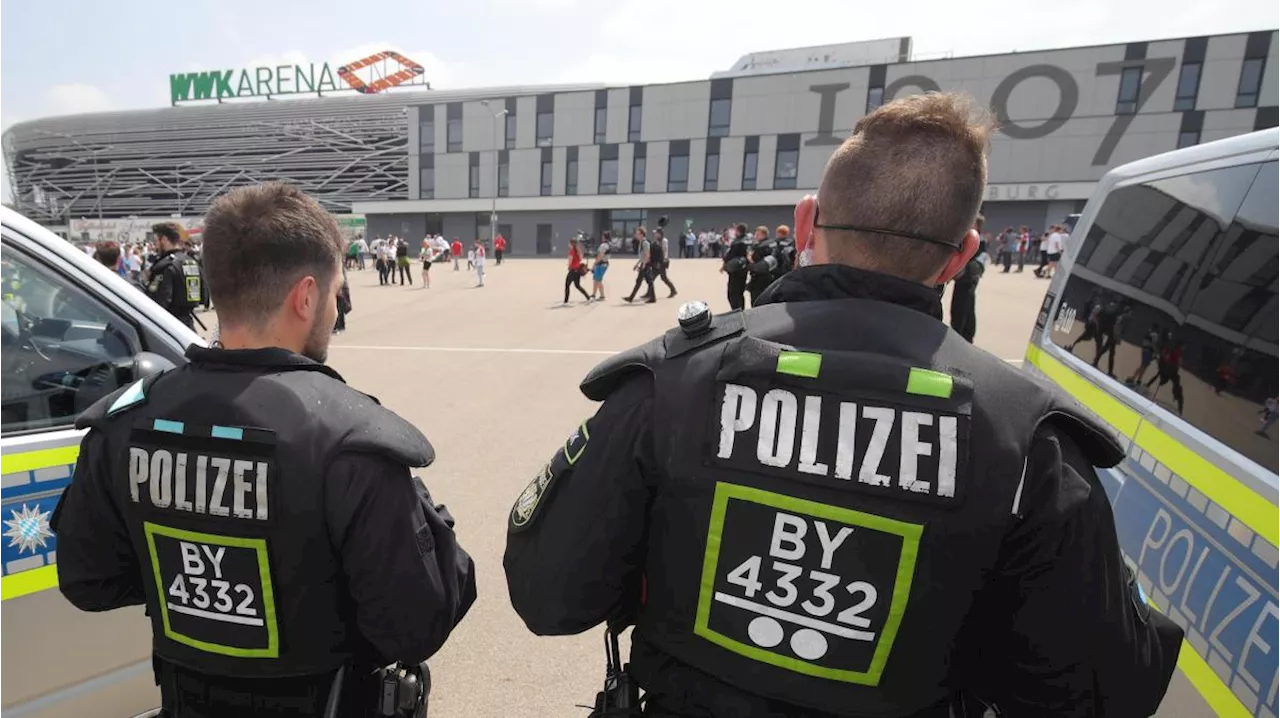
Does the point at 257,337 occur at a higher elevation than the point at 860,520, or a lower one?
higher

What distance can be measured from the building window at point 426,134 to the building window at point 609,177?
40.4ft

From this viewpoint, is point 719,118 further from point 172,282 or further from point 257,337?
point 257,337

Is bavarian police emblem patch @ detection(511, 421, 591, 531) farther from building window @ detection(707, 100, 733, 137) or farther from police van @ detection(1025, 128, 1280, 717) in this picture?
building window @ detection(707, 100, 733, 137)

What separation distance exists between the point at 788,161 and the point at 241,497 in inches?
1494

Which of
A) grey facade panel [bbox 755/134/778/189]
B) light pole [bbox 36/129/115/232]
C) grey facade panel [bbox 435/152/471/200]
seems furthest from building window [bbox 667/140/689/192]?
light pole [bbox 36/129/115/232]

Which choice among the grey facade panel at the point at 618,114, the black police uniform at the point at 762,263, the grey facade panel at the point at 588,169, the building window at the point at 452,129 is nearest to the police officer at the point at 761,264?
the black police uniform at the point at 762,263

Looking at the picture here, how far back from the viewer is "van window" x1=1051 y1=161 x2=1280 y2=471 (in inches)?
65.7

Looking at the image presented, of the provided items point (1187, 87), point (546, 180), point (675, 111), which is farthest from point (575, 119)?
point (1187, 87)

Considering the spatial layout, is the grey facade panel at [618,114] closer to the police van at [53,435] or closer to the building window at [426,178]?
the building window at [426,178]

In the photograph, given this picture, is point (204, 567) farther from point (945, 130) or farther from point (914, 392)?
point (945, 130)

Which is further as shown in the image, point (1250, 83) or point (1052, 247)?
point (1250, 83)

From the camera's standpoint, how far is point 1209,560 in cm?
154

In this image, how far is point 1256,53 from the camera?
2833 cm

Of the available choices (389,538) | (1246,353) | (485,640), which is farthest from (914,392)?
(485,640)
